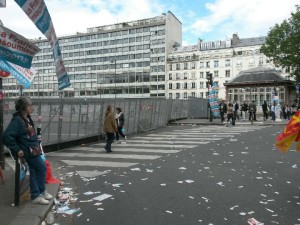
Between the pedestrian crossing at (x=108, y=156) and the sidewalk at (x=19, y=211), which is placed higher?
the sidewalk at (x=19, y=211)

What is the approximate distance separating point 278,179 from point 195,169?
1.99 m

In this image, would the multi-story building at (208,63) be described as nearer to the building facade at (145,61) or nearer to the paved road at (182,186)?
the building facade at (145,61)

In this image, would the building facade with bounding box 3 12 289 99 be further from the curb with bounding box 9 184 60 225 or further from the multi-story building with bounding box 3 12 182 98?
the curb with bounding box 9 184 60 225

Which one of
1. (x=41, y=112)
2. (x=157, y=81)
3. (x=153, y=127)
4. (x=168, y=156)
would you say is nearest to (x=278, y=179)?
(x=168, y=156)

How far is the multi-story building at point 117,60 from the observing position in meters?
120

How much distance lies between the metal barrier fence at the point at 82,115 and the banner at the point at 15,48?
259 inches

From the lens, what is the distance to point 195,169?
29.0 feet

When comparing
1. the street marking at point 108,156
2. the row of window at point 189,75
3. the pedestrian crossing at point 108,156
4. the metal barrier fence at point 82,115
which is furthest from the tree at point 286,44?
the street marking at point 108,156

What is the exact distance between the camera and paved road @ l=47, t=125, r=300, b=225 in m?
5.24

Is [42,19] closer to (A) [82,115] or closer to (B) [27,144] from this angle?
(B) [27,144]

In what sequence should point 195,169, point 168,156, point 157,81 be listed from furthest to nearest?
1. point 157,81
2. point 168,156
3. point 195,169

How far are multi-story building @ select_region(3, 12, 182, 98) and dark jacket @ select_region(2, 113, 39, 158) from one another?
11124 cm

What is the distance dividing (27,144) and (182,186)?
3.04m

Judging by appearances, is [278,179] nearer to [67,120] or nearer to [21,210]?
[21,210]
